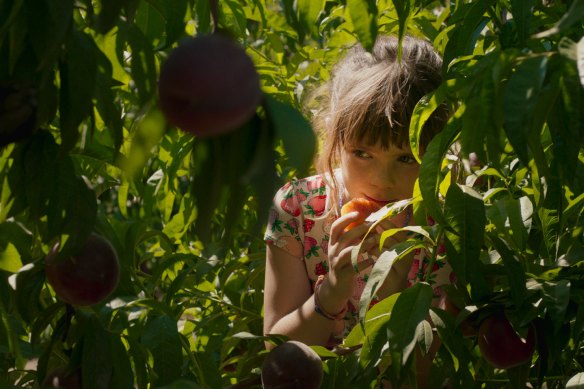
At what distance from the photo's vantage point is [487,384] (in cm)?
154

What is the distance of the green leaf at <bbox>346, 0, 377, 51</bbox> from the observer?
83 cm

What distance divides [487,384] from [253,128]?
3.40ft

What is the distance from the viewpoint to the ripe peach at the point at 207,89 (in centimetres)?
56

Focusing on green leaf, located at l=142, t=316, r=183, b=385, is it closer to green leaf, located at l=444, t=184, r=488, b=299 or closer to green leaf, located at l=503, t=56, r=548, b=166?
green leaf, located at l=444, t=184, r=488, b=299

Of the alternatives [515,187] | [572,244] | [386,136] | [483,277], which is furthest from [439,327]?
[386,136]

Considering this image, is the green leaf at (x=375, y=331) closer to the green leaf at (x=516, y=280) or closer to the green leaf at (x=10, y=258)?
the green leaf at (x=516, y=280)

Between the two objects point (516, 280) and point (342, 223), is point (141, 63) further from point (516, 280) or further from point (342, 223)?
point (342, 223)

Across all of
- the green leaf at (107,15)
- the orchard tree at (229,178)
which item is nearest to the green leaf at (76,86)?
the orchard tree at (229,178)

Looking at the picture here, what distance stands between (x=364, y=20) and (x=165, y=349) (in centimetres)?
53

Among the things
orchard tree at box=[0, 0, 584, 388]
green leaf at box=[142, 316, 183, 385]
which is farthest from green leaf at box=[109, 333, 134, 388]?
green leaf at box=[142, 316, 183, 385]

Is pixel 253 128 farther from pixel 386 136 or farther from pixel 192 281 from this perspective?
pixel 192 281

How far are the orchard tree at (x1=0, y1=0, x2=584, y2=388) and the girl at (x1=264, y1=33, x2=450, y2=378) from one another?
134mm

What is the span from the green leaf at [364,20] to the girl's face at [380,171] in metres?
0.87

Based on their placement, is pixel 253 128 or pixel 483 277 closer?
pixel 253 128
